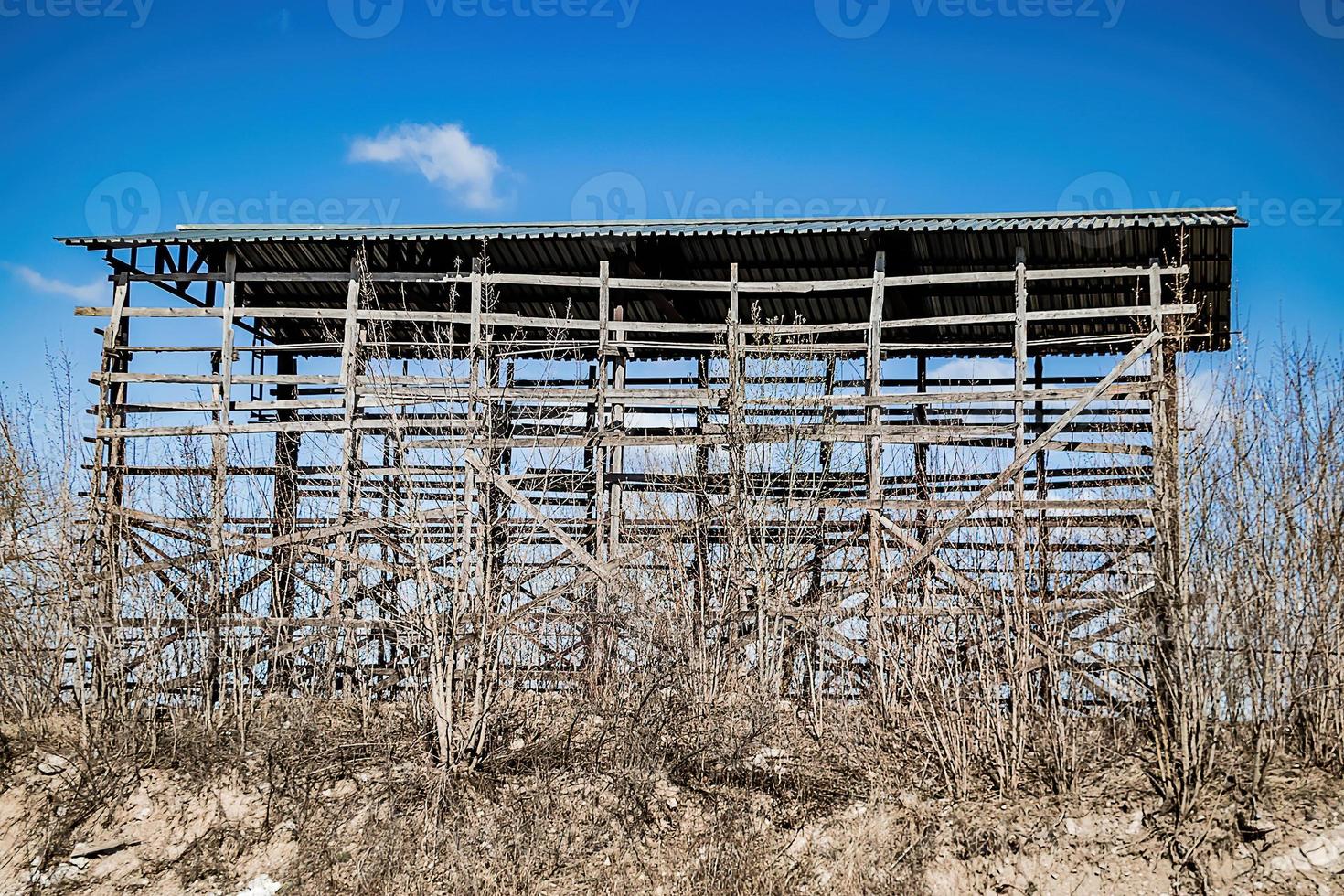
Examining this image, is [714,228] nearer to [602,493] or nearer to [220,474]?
[602,493]

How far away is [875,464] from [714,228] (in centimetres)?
442

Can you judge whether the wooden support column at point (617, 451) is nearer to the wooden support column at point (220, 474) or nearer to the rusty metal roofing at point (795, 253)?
the rusty metal roofing at point (795, 253)

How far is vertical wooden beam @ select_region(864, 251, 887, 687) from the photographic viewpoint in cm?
1625

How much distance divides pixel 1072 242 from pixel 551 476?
28.8 ft

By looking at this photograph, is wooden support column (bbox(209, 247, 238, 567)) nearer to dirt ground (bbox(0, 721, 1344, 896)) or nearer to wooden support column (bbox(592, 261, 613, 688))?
dirt ground (bbox(0, 721, 1344, 896))

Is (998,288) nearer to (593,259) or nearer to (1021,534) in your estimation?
(1021,534)

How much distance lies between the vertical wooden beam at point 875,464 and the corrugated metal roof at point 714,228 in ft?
3.13

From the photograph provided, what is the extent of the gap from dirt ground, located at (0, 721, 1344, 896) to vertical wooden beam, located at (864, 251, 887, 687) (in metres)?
2.22

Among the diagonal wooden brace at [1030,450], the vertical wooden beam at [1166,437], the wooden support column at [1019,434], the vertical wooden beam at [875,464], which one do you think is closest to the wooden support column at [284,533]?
the vertical wooden beam at [875,464]

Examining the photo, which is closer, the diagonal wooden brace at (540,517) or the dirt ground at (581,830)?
the dirt ground at (581,830)

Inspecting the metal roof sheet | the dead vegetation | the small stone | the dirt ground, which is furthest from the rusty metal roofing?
the small stone

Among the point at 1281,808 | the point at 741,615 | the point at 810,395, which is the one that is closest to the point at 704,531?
the point at 741,615

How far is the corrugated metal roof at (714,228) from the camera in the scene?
17047 mm

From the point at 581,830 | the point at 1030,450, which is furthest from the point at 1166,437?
the point at 581,830
